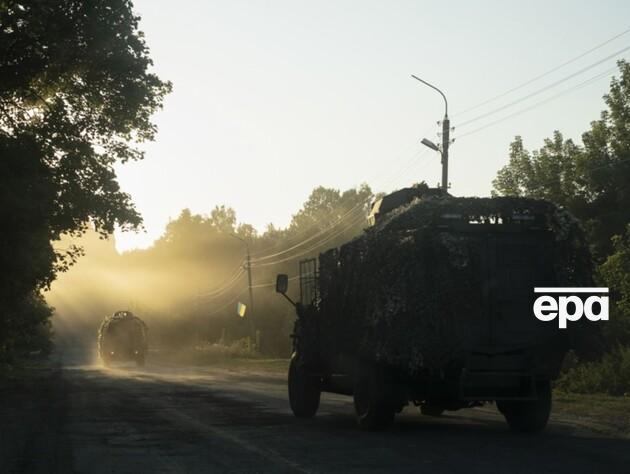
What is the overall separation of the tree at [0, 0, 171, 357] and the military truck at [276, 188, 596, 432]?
1643 centimetres

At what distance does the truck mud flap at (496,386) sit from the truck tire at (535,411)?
18.2 inches

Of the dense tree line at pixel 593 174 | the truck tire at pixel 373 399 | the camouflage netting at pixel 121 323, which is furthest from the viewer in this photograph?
the camouflage netting at pixel 121 323

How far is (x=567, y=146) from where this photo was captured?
63.4m

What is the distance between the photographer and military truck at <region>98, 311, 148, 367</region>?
5750 cm

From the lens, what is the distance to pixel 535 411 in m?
13.8

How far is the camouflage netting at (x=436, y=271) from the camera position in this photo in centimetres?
1286

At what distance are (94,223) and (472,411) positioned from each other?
1675cm

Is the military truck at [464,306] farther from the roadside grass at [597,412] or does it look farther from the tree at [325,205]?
the tree at [325,205]

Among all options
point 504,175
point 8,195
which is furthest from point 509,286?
point 504,175

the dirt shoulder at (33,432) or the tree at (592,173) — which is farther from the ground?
the tree at (592,173)

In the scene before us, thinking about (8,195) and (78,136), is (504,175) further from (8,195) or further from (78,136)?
(8,195)

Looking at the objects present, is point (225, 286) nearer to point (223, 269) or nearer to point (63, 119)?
point (223, 269)

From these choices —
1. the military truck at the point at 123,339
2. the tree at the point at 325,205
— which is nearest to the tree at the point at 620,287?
the military truck at the point at 123,339

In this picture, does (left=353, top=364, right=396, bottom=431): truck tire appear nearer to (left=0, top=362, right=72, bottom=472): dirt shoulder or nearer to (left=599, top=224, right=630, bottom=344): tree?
(left=0, top=362, right=72, bottom=472): dirt shoulder
